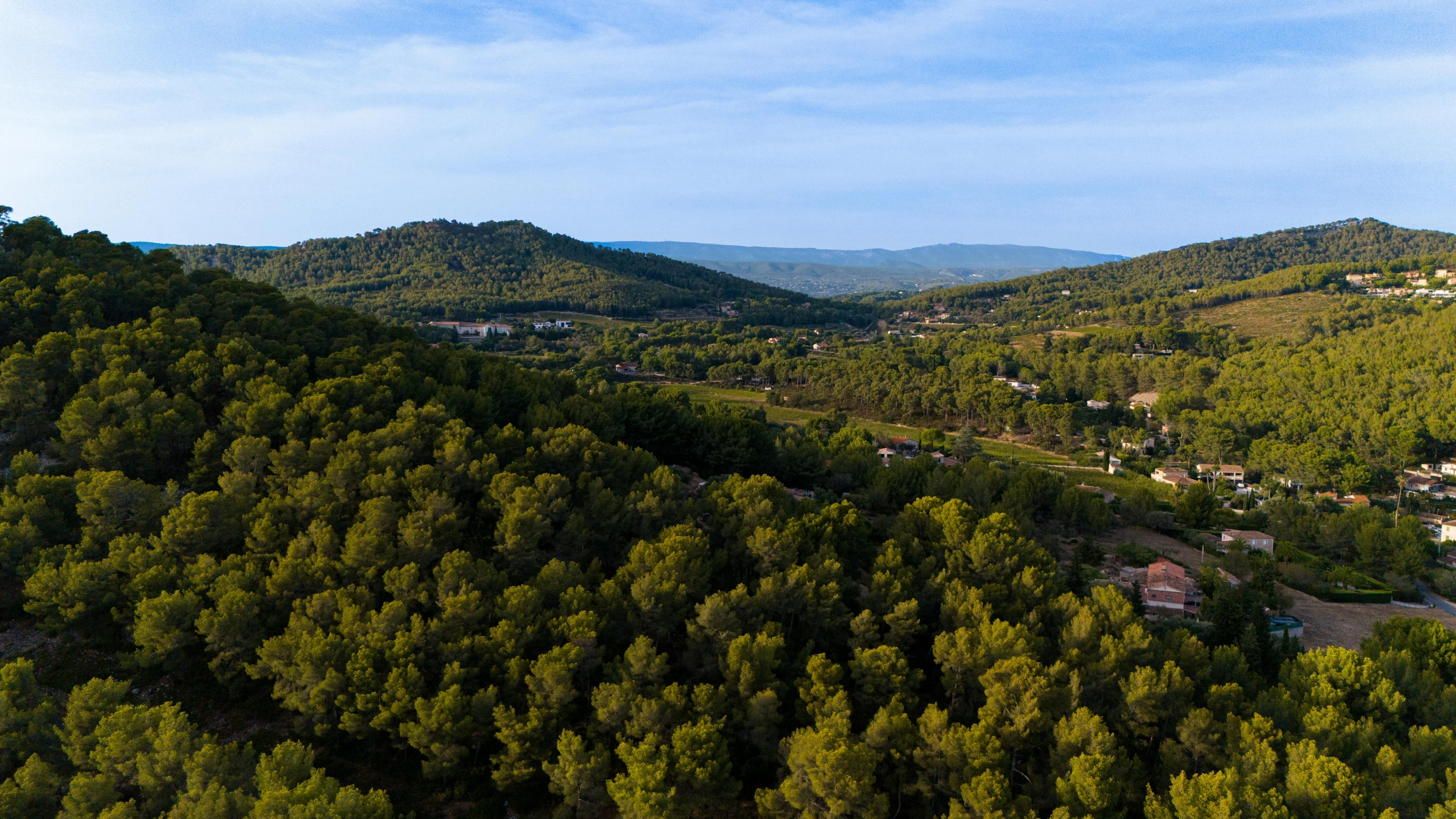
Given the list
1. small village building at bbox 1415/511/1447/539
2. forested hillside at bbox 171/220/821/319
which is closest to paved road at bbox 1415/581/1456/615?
small village building at bbox 1415/511/1447/539

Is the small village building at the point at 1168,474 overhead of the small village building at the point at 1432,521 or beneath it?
overhead

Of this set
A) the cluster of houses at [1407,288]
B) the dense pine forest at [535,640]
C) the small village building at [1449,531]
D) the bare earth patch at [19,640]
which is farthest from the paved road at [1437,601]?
the cluster of houses at [1407,288]

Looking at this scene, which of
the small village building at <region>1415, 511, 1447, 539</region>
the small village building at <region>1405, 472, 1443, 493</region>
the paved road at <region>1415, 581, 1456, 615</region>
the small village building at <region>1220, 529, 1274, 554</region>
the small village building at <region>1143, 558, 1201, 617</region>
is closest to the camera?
the small village building at <region>1143, 558, 1201, 617</region>

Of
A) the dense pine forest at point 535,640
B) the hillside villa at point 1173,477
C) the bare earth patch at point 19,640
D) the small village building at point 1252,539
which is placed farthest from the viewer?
the hillside villa at point 1173,477

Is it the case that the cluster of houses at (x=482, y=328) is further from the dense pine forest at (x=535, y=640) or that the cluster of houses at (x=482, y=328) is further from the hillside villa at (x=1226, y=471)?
the hillside villa at (x=1226, y=471)

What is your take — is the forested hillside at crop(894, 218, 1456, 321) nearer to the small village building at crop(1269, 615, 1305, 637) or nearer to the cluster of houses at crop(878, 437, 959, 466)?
the cluster of houses at crop(878, 437, 959, 466)
